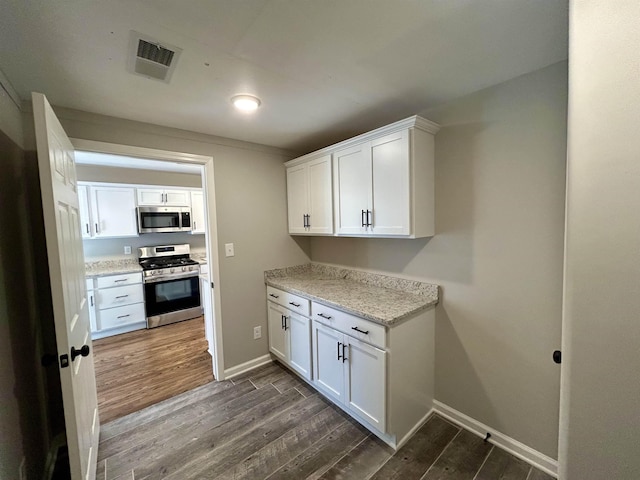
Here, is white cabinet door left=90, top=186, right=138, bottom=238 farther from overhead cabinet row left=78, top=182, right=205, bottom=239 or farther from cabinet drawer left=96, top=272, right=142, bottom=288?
cabinet drawer left=96, top=272, right=142, bottom=288

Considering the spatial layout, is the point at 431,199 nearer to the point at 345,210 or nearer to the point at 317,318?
the point at 345,210

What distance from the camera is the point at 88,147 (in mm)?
Answer: 1940

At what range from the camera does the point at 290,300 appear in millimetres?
2566

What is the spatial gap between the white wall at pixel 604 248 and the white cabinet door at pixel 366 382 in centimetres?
110

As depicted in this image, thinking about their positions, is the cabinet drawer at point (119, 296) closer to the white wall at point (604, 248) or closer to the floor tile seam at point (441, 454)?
the floor tile seam at point (441, 454)

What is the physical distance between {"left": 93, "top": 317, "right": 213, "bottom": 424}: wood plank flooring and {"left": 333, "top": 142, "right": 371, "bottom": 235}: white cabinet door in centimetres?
212

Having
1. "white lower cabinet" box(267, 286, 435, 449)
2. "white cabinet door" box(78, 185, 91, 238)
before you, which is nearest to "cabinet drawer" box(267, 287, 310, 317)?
"white lower cabinet" box(267, 286, 435, 449)

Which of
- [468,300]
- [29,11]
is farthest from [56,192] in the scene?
[468,300]

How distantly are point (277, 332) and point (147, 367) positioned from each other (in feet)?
5.11

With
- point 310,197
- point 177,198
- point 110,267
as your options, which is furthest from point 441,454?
point 110,267

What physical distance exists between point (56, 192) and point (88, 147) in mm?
987

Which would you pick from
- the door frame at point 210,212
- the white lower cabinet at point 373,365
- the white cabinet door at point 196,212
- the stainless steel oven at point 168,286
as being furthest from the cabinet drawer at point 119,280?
the white lower cabinet at point 373,365

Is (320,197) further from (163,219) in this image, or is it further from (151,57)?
(163,219)

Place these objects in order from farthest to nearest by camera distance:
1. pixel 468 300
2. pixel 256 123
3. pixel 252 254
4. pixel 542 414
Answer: pixel 252 254, pixel 256 123, pixel 468 300, pixel 542 414
